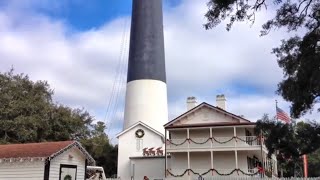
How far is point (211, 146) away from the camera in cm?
4188

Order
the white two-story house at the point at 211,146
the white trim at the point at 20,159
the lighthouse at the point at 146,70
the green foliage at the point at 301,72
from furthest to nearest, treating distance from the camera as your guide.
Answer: the lighthouse at the point at 146,70
the white two-story house at the point at 211,146
the white trim at the point at 20,159
the green foliage at the point at 301,72

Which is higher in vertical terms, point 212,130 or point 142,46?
point 142,46

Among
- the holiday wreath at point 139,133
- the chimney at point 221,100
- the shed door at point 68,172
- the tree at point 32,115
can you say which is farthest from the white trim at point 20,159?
the chimney at point 221,100

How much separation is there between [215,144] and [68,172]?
18.1 meters

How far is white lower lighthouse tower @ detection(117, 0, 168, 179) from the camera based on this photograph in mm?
47181

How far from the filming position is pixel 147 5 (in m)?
51.3

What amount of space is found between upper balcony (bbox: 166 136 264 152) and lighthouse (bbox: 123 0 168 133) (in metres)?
6.99

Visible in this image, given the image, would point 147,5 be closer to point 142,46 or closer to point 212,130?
point 142,46

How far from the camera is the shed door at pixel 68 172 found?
2645cm

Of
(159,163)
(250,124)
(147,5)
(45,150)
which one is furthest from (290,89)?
(147,5)

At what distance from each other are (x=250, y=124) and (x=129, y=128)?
43.2ft

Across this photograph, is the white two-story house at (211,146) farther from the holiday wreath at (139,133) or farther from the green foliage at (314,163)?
the green foliage at (314,163)

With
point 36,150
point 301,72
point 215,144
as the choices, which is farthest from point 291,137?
point 215,144

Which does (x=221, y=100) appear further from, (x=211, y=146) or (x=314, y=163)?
(x=314, y=163)
